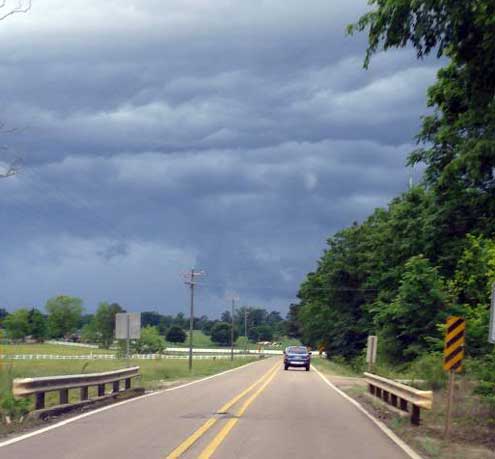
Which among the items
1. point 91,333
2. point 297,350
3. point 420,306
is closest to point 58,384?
point 420,306

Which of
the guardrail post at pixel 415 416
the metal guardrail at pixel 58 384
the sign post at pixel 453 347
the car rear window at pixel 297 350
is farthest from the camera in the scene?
the car rear window at pixel 297 350

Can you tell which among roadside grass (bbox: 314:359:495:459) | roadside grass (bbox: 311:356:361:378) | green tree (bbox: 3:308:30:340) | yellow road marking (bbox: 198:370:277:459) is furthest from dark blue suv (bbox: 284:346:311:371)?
green tree (bbox: 3:308:30:340)

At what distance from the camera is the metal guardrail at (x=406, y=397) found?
16516 mm

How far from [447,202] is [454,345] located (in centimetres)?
493

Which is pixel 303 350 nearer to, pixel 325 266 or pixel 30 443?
pixel 325 266

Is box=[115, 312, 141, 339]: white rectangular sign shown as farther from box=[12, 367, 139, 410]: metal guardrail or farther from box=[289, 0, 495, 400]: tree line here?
box=[289, 0, 495, 400]: tree line

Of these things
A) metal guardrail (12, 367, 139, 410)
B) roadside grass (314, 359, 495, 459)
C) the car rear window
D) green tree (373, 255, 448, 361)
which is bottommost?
roadside grass (314, 359, 495, 459)

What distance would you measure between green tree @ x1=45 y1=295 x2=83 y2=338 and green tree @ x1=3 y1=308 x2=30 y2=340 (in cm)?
521

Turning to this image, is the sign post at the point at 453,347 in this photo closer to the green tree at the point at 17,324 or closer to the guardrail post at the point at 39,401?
the guardrail post at the point at 39,401

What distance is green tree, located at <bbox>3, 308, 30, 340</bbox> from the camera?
178 m

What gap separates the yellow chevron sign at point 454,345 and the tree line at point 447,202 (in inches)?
104

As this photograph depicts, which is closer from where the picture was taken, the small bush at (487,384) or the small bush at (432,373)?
the small bush at (487,384)

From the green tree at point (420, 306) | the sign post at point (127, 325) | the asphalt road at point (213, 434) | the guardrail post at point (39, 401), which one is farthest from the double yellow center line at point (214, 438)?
the green tree at point (420, 306)

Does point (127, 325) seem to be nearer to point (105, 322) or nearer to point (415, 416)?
point (415, 416)
